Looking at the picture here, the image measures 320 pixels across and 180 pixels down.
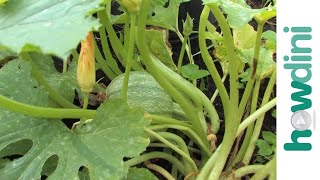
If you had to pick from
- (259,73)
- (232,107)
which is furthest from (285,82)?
(259,73)

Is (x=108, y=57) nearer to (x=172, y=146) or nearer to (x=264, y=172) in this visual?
(x=172, y=146)

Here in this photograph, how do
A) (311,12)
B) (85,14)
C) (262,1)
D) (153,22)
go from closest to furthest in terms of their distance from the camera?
(85,14)
(311,12)
(153,22)
(262,1)

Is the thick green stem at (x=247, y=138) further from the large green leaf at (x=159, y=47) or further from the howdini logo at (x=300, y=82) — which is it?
the howdini logo at (x=300, y=82)

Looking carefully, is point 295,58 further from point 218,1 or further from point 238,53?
point 238,53

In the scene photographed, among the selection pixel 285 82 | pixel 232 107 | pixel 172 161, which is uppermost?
pixel 285 82

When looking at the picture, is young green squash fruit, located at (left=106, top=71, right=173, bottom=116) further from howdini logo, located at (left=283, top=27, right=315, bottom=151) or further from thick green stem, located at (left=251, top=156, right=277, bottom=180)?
howdini logo, located at (left=283, top=27, right=315, bottom=151)

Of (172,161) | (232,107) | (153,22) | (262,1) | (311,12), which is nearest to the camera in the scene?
(311,12)

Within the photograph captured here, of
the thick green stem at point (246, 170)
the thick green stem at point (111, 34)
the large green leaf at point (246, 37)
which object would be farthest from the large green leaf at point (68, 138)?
the large green leaf at point (246, 37)

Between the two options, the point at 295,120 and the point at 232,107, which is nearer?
the point at 295,120
